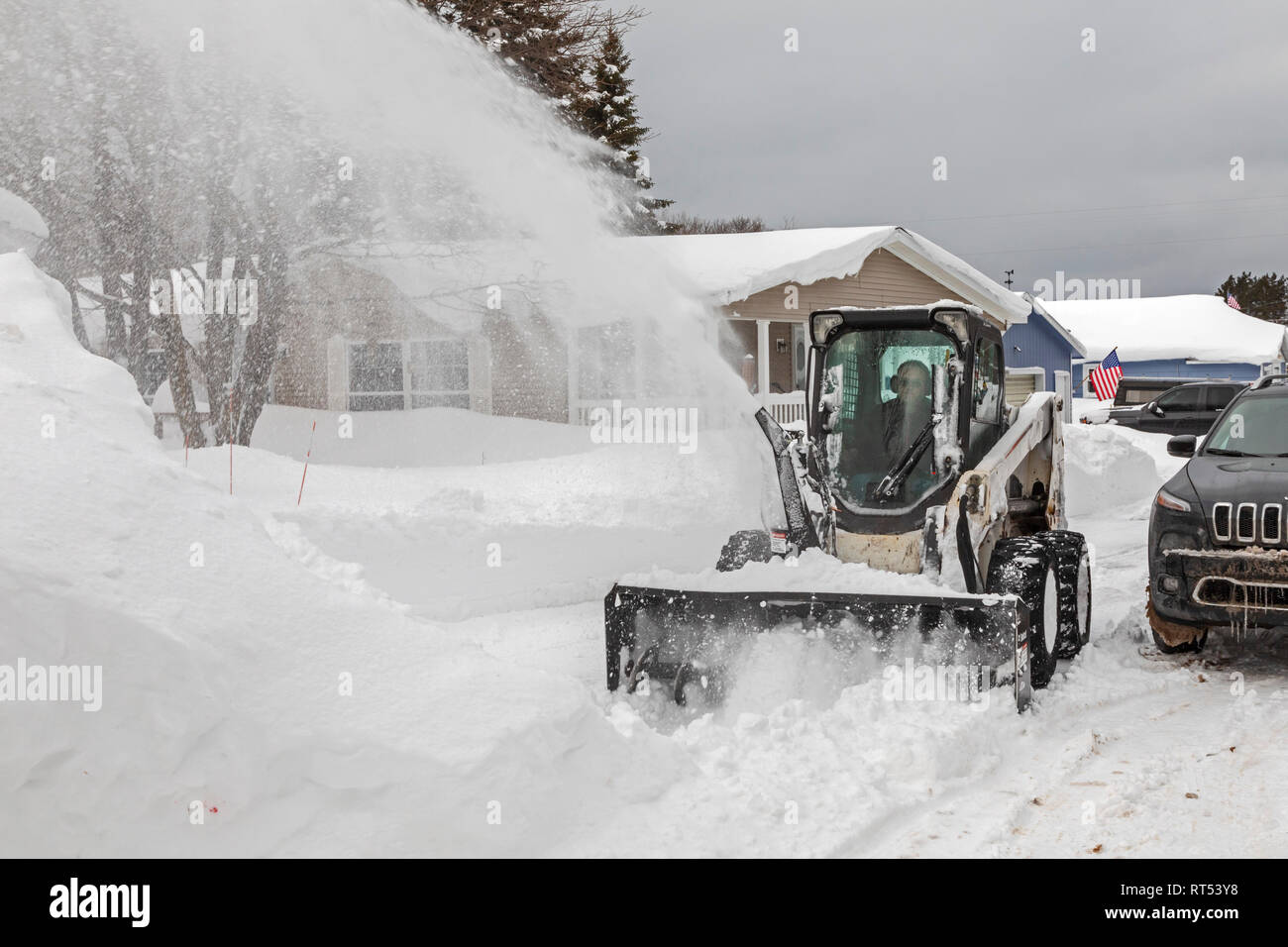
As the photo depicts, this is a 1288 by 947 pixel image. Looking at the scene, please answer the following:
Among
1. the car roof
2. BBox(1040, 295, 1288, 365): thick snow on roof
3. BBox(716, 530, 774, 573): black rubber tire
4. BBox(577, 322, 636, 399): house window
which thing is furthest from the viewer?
BBox(1040, 295, 1288, 365): thick snow on roof

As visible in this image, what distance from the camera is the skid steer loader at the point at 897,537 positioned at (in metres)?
5.96

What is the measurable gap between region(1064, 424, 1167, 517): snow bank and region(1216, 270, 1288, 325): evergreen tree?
263 feet

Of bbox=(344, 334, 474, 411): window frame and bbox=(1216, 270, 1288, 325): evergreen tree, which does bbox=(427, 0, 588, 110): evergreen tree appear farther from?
bbox=(1216, 270, 1288, 325): evergreen tree

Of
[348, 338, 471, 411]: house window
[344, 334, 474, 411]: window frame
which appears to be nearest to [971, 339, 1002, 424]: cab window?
[344, 334, 474, 411]: window frame

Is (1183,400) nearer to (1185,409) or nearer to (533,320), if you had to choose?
(1185,409)

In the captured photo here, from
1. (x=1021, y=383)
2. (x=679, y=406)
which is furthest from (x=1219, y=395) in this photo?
(x=679, y=406)

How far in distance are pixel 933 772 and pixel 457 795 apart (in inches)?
82.0

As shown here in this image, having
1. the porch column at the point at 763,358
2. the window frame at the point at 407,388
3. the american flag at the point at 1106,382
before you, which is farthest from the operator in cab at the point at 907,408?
the american flag at the point at 1106,382

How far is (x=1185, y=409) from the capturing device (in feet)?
92.8

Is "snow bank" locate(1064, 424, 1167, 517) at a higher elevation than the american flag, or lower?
lower

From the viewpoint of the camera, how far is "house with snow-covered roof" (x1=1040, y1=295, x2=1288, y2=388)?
4953cm

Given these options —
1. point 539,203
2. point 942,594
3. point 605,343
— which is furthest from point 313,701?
point 605,343

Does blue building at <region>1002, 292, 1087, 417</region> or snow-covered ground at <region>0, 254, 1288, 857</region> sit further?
blue building at <region>1002, 292, 1087, 417</region>

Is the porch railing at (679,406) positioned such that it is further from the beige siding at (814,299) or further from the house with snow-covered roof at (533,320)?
the beige siding at (814,299)
